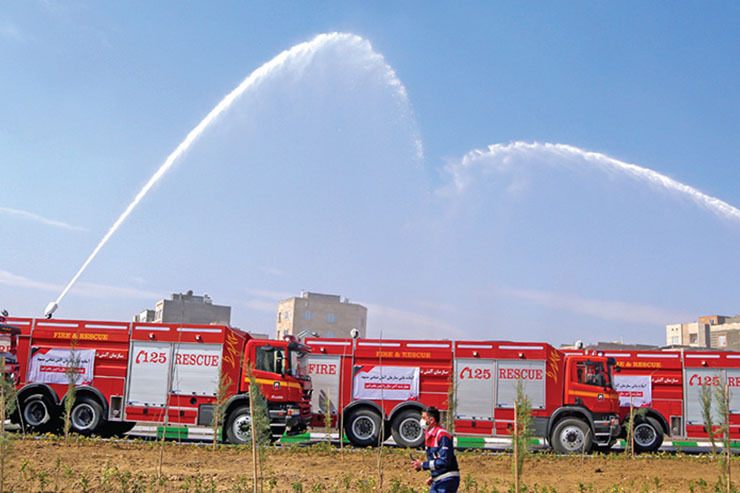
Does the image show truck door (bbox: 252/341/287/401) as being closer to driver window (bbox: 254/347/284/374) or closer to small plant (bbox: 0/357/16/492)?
driver window (bbox: 254/347/284/374)

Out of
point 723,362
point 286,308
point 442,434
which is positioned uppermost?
point 286,308

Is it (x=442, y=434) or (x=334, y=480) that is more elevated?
(x=442, y=434)

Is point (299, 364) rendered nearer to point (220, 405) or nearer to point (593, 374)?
point (220, 405)

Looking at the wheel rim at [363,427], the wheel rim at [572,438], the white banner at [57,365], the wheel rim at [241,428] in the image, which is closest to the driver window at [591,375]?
the wheel rim at [572,438]

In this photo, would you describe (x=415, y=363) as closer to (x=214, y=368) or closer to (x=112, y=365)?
(x=214, y=368)

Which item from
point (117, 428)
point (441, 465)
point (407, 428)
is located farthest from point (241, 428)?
point (441, 465)

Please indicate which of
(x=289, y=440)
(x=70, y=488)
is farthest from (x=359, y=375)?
(x=70, y=488)

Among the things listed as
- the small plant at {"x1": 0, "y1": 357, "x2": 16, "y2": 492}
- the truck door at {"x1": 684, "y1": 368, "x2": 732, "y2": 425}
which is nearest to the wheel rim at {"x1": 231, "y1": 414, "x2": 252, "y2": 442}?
the small plant at {"x1": 0, "y1": 357, "x2": 16, "y2": 492}

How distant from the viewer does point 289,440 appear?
21266 millimetres

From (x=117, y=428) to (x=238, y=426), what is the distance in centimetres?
506

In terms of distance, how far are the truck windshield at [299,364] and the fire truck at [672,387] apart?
932 cm

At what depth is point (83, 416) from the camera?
19312 millimetres

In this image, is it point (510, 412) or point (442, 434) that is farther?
point (510, 412)

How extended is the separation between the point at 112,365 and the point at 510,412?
464 inches
